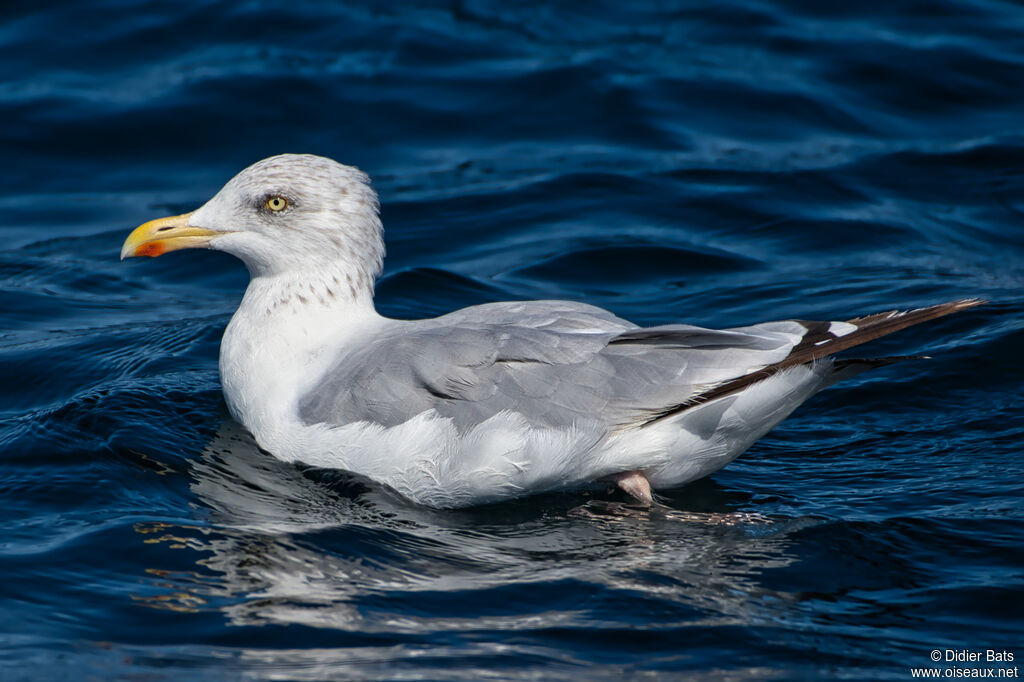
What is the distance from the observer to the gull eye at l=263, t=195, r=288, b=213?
6516 millimetres

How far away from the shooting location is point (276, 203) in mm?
6520

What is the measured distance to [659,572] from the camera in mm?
5176

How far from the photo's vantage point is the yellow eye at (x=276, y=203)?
652 cm

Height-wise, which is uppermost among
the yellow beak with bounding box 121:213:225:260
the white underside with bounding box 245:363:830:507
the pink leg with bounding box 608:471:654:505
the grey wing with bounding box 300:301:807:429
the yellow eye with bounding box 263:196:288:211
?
the yellow eye with bounding box 263:196:288:211

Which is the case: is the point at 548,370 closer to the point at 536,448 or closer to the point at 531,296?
the point at 536,448

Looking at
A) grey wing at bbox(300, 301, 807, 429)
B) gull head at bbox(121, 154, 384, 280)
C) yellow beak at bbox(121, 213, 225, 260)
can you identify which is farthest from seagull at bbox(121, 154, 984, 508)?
yellow beak at bbox(121, 213, 225, 260)

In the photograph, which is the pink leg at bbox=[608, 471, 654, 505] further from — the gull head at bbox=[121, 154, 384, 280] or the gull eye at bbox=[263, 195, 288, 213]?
the gull eye at bbox=[263, 195, 288, 213]

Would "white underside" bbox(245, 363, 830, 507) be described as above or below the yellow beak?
below

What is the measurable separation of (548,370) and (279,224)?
1.75m

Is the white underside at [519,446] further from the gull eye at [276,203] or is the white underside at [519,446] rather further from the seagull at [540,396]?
the gull eye at [276,203]

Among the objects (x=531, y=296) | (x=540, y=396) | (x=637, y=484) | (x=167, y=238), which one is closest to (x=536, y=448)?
(x=540, y=396)

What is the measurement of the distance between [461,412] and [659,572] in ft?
3.70

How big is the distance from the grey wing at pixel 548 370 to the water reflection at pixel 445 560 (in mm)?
471

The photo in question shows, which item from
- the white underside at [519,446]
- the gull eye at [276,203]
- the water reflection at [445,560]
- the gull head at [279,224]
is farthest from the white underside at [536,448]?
the gull eye at [276,203]
